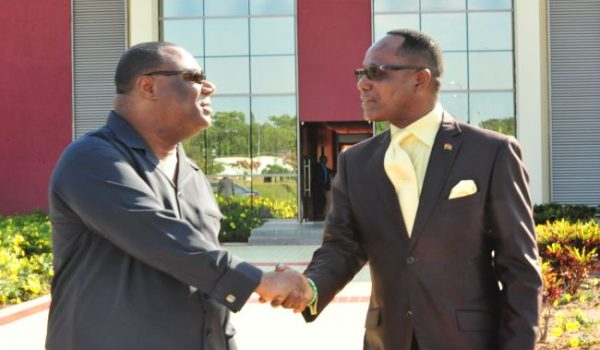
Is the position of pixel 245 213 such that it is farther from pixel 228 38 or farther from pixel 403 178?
pixel 403 178

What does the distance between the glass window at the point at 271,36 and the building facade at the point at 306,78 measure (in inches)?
1.0

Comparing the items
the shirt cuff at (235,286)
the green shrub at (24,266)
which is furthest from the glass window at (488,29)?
the shirt cuff at (235,286)

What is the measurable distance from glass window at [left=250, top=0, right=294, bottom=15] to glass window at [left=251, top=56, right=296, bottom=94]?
3.81 feet

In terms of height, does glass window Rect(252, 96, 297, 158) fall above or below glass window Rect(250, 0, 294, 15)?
below

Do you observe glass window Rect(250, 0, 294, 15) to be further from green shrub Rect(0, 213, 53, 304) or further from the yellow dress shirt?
the yellow dress shirt

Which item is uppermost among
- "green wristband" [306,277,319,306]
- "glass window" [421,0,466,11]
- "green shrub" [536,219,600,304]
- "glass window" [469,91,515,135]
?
"glass window" [421,0,466,11]

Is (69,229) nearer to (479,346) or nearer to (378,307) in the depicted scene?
(378,307)

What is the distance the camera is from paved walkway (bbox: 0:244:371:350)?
7.65 meters

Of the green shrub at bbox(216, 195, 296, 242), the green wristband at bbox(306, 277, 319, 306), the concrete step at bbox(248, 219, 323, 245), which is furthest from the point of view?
the green shrub at bbox(216, 195, 296, 242)

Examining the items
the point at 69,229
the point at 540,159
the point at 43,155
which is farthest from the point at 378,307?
the point at 43,155

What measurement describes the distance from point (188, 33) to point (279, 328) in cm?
1416

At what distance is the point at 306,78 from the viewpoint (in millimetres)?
20672

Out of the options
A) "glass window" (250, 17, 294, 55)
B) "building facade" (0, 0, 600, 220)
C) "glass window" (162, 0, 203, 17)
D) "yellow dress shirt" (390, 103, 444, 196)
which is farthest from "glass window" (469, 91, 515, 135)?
"yellow dress shirt" (390, 103, 444, 196)

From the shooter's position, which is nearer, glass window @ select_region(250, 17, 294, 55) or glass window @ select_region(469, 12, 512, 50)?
glass window @ select_region(469, 12, 512, 50)
